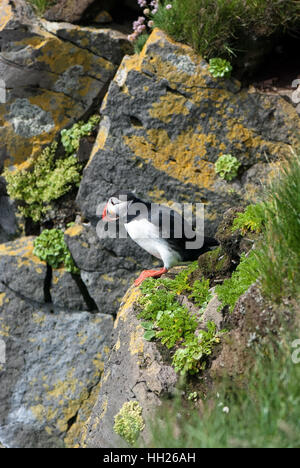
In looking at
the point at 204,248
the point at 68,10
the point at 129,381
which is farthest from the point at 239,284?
the point at 68,10

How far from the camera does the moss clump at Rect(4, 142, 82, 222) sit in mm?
6824

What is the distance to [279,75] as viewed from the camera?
650 cm

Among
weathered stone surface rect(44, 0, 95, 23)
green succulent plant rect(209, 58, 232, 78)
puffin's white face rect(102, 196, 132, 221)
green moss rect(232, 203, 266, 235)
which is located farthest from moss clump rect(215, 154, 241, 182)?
weathered stone surface rect(44, 0, 95, 23)

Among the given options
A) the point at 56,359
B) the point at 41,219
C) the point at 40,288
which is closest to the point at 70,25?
the point at 41,219

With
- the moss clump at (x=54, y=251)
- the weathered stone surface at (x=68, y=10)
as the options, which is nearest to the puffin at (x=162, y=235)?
the moss clump at (x=54, y=251)

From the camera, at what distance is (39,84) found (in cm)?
696

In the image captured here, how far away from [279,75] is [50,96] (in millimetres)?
3109

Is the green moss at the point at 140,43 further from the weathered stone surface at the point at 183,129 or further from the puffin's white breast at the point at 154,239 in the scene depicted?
the puffin's white breast at the point at 154,239

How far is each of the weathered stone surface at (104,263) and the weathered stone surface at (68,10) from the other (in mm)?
2985

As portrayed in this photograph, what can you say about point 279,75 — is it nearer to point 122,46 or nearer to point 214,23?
point 214,23

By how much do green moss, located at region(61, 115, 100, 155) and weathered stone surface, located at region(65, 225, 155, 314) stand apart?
1.15 metres

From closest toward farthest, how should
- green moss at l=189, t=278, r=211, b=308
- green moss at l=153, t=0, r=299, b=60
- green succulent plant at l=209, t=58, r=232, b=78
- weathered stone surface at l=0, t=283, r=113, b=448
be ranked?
green moss at l=189, t=278, r=211, b=308, green moss at l=153, t=0, r=299, b=60, green succulent plant at l=209, t=58, r=232, b=78, weathered stone surface at l=0, t=283, r=113, b=448

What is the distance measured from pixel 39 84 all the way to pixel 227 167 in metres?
2.92

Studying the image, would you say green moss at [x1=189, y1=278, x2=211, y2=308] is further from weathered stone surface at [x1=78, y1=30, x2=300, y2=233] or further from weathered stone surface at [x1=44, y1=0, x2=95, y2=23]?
weathered stone surface at [x1=44, y1=0, x2=95, y2=23]
